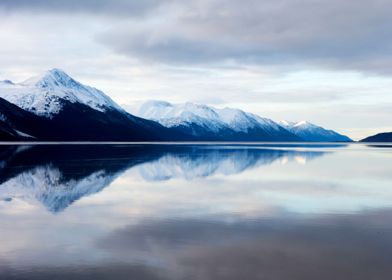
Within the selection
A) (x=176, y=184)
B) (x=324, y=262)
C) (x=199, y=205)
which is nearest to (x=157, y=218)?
(x=199, y=205)

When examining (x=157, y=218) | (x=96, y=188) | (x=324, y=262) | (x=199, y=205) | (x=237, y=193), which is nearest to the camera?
(x=324, y=262)

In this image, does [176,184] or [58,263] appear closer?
[58,263]

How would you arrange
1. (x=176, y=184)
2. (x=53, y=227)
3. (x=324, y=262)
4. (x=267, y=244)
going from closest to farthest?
(x=324, y=262) < (x=267, y=244) < (x=53, y=227) < (x=176, y=184)

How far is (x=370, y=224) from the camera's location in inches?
985

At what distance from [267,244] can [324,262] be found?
3296 millimetres

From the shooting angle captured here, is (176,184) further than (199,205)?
Yes

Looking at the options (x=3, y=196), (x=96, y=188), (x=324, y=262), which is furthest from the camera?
(x=96, y=188)

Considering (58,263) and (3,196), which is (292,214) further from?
(3,196)

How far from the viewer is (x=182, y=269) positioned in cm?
1670

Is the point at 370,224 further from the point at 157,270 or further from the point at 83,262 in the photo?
the point at 83,262

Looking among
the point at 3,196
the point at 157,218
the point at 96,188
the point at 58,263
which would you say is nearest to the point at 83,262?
the point at 58,263

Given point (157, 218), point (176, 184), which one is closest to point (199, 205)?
point (157, 218)

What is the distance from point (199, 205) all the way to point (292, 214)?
6.91 m

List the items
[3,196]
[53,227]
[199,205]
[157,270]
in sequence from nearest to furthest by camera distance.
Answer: [157,270]
[53,227]
[199,205]
[3,196]
